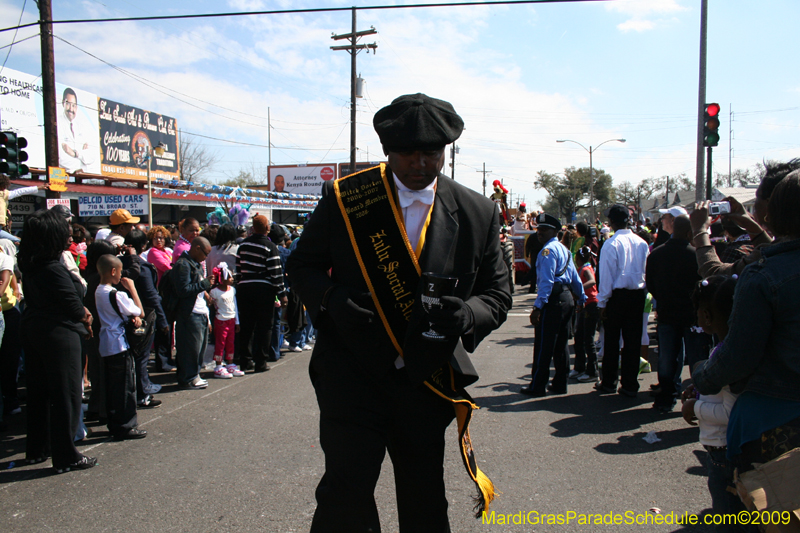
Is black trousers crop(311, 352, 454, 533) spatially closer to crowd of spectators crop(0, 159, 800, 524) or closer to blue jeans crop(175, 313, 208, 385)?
crowd of spectators crop(0, 159, 800, 524)

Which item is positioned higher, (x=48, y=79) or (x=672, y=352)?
(x=48, y=79)

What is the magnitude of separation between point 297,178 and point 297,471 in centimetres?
4352

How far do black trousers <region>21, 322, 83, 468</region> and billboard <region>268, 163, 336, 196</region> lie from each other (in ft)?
135

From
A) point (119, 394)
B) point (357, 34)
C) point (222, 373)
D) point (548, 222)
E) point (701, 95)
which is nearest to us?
point (119, 394)

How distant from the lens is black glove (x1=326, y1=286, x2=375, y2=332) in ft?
6.73

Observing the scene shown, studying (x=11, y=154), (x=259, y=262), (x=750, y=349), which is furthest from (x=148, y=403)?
(x=11, y=154)

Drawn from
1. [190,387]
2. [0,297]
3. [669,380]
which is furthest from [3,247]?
[669,380]

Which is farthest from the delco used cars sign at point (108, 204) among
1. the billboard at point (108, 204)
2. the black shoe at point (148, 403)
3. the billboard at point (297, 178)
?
the billboard at point (297, 178)

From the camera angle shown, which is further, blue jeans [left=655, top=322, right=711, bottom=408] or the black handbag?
blue jeans [left=655, top=322, right=711, bottom=408]

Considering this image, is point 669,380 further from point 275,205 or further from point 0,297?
point 275,205

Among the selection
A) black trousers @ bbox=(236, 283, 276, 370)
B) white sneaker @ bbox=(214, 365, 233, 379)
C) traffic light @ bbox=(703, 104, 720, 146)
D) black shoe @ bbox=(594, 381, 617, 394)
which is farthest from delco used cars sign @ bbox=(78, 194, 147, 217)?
traffic light @ bbox=(703, 104, 720, 146)

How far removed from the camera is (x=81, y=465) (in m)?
3.97

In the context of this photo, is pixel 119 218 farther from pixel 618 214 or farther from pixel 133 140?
pixel 133 140

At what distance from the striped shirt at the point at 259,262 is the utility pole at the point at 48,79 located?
6.86m
